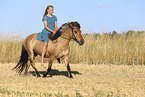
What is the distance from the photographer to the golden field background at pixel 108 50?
1300cm

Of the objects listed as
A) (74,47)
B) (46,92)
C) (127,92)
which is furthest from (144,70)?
(46,92)

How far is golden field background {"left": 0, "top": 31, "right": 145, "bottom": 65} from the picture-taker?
1300 cm

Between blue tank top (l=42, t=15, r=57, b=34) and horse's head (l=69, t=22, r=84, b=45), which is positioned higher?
blue tank top (l=42, t=15, r=57, b=34)

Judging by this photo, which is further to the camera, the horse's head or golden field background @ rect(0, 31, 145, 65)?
golden field background @ rect(0, 31, 145, 65)

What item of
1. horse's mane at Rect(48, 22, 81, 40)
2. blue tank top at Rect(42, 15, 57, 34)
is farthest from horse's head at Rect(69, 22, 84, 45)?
blue tank top at Rect(42, 15, 57, 34)

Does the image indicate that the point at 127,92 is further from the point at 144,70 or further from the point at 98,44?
the point at 98,44

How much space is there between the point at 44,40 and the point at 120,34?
27.5 ft

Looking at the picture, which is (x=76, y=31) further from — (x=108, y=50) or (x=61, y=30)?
(x=108, y=50)

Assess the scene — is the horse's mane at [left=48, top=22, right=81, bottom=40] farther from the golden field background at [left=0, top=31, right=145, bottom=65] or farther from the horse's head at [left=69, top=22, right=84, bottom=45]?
the golden field background at [left=0, top=31, right=145, bottom=65]

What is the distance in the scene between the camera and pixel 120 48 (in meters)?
13.3

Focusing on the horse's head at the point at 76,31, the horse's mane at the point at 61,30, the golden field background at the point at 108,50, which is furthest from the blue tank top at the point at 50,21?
the golden field background at the point at 108,50

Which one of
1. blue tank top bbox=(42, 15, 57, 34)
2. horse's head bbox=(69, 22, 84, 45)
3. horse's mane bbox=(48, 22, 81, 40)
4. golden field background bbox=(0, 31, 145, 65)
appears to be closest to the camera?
horse's head bbox=(69, 22, 84, 45)

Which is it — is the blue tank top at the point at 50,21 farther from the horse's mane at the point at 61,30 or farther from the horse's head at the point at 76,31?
the horse's head at the point at 76,31

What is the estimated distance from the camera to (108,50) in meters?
13.2
